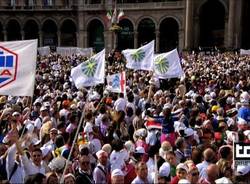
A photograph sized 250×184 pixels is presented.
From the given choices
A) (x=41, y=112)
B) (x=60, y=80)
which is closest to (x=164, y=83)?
(x=60, y=80)

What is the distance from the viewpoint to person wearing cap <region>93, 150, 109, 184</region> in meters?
8.57

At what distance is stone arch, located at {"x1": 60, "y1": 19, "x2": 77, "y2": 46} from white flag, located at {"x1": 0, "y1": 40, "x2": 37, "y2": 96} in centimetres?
5656

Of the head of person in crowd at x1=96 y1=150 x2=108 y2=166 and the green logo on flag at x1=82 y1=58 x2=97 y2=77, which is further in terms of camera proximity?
the green logo on flag at x1=82 y1=58 x2=97 y2=77

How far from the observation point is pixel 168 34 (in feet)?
197

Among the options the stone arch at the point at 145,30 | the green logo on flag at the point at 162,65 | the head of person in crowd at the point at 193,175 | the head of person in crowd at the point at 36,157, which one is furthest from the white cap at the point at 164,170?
the stone arch at the point at 145,30

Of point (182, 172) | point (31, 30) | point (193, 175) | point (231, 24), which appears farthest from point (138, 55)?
point (31, 30)

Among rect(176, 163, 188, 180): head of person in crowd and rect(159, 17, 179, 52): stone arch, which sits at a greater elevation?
rect(159, 17, 179, 52): stone arch

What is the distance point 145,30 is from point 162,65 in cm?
4449

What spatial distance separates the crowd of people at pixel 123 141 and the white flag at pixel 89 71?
0.81 m

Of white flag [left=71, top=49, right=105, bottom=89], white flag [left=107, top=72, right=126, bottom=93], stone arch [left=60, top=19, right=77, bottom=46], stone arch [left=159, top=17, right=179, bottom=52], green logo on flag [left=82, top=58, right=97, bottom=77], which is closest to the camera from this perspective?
white flag [left=71, top=49, right=105, bottom=89]

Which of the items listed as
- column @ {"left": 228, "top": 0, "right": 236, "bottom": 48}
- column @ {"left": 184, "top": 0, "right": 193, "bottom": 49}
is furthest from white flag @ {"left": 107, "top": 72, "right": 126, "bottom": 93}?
column @ {"left": 184, "top": 0, "right": 193, "bottom": 49}

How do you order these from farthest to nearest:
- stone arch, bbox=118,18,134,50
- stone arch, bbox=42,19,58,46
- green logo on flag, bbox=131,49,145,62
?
stone arch, bbox=42,19,58,46, stone arch, bbox=118,18,134,50, green logo on flag, bbox=131,49,145,62

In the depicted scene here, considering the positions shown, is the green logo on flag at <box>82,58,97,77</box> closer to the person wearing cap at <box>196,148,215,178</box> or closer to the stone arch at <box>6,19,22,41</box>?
the person wearing cap at <box>196,148,215,178</box>

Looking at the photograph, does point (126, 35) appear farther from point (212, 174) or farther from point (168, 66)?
point (212, 174)
